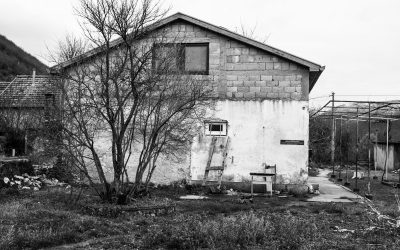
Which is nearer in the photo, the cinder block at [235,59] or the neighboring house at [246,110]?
the neighboring house at [246,110]

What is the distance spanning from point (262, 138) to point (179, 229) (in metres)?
8.43

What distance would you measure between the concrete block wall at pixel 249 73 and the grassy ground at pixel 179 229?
532 centimetres

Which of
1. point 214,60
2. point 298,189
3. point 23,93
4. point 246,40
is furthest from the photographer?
point 23,93

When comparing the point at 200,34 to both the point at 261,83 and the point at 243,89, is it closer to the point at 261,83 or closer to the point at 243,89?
the point at 243,89

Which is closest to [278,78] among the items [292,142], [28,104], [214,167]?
[292,142]

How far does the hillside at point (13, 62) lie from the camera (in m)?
43.8

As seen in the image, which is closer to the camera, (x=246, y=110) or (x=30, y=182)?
(x=30, y=182)

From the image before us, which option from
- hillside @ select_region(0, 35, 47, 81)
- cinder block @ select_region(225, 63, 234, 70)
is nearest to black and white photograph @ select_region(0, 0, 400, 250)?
cinder block @ select_region(225, 63, 234, 70)

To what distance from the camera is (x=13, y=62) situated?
4700cm

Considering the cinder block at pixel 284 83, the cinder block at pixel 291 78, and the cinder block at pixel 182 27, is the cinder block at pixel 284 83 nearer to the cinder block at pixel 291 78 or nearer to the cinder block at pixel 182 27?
the cinder block at pixel 291 78

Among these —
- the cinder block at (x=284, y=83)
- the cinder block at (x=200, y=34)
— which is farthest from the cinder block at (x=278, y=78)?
the cinder block at (x=200, y=34)

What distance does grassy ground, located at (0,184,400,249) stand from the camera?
689 cm

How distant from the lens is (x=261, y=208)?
1166 cm

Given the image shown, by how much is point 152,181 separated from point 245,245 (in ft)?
30.5
